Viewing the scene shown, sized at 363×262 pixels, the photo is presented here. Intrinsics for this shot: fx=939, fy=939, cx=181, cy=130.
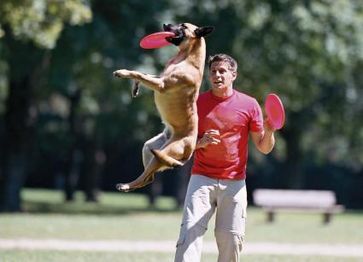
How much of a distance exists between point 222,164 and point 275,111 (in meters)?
0.64

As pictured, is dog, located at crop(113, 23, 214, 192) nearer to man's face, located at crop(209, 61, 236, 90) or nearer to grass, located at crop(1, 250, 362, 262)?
man's face, located at crop(209, 61, 236, 90)

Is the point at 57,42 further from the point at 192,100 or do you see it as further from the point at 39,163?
the point at 39,163

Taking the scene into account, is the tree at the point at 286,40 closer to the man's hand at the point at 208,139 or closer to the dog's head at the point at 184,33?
the man's hand at the point at 208,139

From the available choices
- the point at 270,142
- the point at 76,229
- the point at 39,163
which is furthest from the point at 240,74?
the point at 270,142

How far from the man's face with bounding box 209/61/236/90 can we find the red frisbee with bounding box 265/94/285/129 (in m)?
0.38

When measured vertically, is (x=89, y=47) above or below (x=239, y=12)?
below

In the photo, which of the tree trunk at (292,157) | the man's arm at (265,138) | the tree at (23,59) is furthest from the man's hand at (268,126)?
the tree trunk at (292,157)

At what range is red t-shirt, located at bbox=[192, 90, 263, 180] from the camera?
7.88 meters

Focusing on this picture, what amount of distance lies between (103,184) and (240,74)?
59.4 feet

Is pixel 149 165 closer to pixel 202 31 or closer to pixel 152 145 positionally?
pixel 152 145

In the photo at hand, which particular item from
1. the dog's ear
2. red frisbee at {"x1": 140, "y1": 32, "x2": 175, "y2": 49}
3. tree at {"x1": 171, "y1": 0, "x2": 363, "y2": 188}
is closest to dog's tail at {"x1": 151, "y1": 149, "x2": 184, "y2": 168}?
red frisbee at {"x1": 140, "y1": 32, "x2": 175, "y2": 49}

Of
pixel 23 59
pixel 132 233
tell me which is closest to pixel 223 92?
pixel 132 233

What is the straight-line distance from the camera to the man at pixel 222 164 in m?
7.82

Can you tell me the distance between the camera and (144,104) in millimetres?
30406
